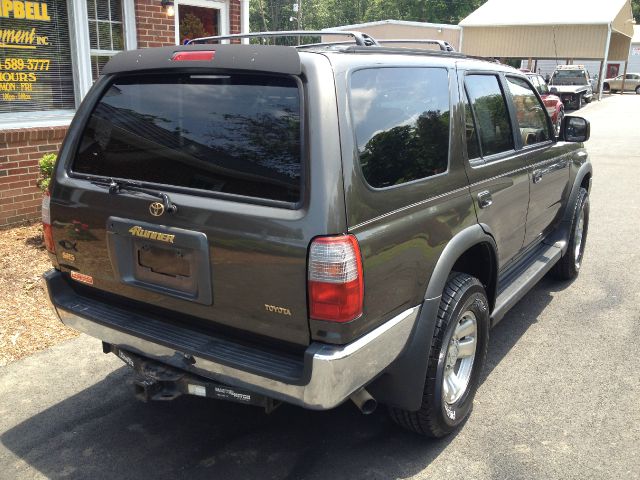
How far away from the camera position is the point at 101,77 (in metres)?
3.08

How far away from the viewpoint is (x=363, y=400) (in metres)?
2.70

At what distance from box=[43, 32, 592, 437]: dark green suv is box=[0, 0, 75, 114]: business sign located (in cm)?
411

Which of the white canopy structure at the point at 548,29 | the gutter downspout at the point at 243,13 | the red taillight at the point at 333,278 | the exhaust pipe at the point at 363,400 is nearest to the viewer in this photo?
the red taillight at the point at 333,278

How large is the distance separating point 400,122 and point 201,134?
36.2 inches

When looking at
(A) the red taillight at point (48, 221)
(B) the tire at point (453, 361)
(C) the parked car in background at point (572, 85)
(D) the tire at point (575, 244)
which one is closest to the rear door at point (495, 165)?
(B) the tire at point (453, 361)

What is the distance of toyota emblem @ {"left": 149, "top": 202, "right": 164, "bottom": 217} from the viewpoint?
2.65 metres

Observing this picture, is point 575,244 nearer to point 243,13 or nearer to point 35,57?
point 35,57

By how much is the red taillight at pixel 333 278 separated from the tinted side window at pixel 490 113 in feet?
5.20

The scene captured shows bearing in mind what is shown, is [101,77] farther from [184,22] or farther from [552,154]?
[184,22]

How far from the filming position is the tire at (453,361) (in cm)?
296

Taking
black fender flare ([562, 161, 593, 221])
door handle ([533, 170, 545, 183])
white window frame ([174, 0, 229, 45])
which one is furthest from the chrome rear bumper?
white window frame ([174, 0, 229, 45])

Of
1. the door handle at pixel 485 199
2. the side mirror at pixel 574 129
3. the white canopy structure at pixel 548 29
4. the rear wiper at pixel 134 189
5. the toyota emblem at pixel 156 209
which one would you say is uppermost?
the white canopy structure at pixel 548 29

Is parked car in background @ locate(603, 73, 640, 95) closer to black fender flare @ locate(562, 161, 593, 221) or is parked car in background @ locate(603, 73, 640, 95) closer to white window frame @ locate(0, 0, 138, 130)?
black fender flare @ locate(562, 161, 593, 221)

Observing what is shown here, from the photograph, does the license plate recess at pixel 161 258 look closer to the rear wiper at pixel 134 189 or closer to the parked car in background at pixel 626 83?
the rear wiper at pixel 134 189
